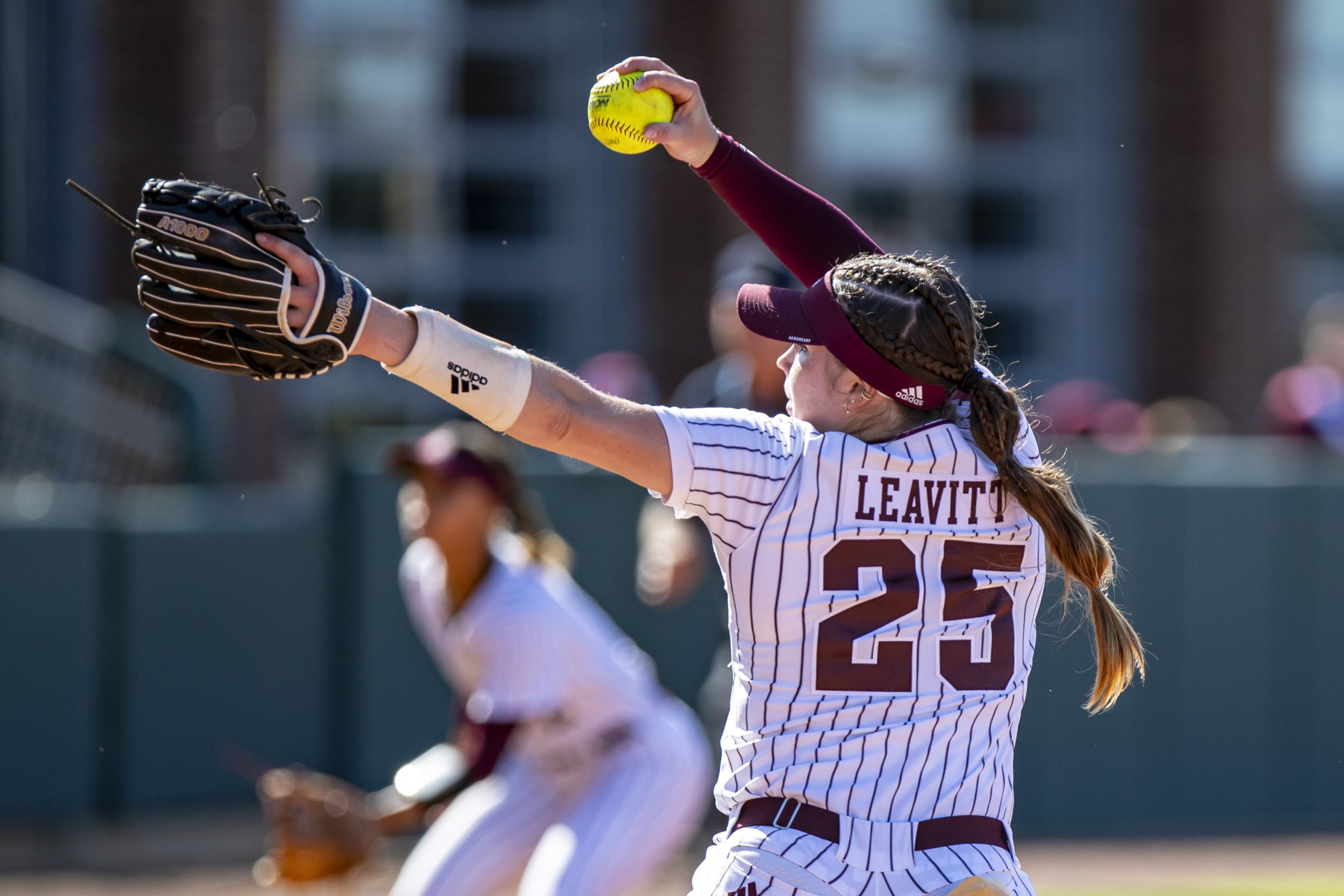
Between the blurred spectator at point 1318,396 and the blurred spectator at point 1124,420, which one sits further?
the blurred spectator at point 1124,420

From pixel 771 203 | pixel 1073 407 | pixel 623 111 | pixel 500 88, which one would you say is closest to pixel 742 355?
pixel 771 203

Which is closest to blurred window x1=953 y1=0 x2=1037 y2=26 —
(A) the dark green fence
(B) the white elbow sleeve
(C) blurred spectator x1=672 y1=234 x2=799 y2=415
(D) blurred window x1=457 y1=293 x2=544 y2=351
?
(D) blurred window x1=457 y1=293 x2=544 y2=351

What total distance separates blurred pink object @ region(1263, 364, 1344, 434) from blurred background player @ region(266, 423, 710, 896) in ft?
18.3

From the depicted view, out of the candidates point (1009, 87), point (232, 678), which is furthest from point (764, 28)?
point (232, 678)

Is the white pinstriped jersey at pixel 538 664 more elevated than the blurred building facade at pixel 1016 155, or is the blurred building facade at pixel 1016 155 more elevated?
the blurred building facade at pixel 1016 155

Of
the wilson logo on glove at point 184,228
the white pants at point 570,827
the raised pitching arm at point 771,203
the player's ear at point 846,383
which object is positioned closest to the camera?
the wilson logo on glove at point 184,228

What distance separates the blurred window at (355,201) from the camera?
34.6 feet

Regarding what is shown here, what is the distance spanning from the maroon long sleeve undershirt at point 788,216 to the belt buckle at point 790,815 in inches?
38.6

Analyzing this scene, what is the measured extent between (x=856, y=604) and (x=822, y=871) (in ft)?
1.31

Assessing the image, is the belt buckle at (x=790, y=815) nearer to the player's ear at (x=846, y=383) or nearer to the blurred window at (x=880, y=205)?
the player's ear at (x=846, y=383)

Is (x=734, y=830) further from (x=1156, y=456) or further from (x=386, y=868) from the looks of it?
(x=1156, y=456)

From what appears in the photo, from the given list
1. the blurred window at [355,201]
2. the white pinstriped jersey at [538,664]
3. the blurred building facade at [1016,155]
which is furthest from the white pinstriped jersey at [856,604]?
the blurred building facade at [1016,155]

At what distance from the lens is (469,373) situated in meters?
2.35

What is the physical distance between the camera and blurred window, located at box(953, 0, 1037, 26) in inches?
475
